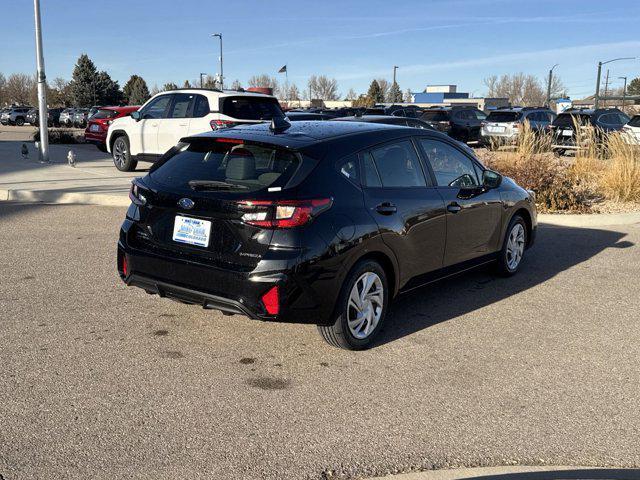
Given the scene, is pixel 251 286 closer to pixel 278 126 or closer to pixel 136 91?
pixel 278 126

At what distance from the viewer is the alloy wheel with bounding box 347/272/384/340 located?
4.82m

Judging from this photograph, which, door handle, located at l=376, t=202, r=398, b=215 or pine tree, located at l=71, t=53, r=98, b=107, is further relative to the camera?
pine tree, located at l=71, t=53, r=98, b=107

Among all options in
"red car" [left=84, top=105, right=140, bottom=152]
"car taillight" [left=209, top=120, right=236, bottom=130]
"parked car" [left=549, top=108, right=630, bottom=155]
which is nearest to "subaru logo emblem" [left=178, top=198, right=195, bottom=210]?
"car taillight" [left=209, top=120, right=236, bottom=130]

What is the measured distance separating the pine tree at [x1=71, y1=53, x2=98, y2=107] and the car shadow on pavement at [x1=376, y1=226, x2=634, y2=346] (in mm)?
74186

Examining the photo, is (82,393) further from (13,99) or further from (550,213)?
(13,99)

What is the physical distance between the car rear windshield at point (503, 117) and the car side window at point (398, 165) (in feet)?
72.7

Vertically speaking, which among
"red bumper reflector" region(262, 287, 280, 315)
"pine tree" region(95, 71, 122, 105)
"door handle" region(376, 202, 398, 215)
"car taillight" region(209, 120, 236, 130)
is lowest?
"red bumper reflector" region(262, 287, 280, 315)

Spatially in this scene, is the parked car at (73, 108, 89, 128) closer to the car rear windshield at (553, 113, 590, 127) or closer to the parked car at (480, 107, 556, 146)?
the parked car at (480, 107, 556, 146)

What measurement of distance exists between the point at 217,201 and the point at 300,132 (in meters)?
1.01

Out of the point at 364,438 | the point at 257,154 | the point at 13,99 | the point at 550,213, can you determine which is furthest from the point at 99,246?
the point at 13,99

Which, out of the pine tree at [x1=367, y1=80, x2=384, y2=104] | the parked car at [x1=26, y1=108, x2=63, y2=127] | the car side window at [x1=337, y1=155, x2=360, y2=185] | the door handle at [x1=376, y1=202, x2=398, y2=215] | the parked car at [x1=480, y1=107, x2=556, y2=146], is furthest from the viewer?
the pine tree at [x1=367, y1=80, x2=384, y2=104]

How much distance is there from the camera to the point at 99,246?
8031 mm

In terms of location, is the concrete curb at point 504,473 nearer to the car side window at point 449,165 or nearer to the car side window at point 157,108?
the car side window at point 449,165

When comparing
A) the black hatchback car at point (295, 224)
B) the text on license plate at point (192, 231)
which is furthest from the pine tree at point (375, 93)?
the text on license plate at point (192, 231)
